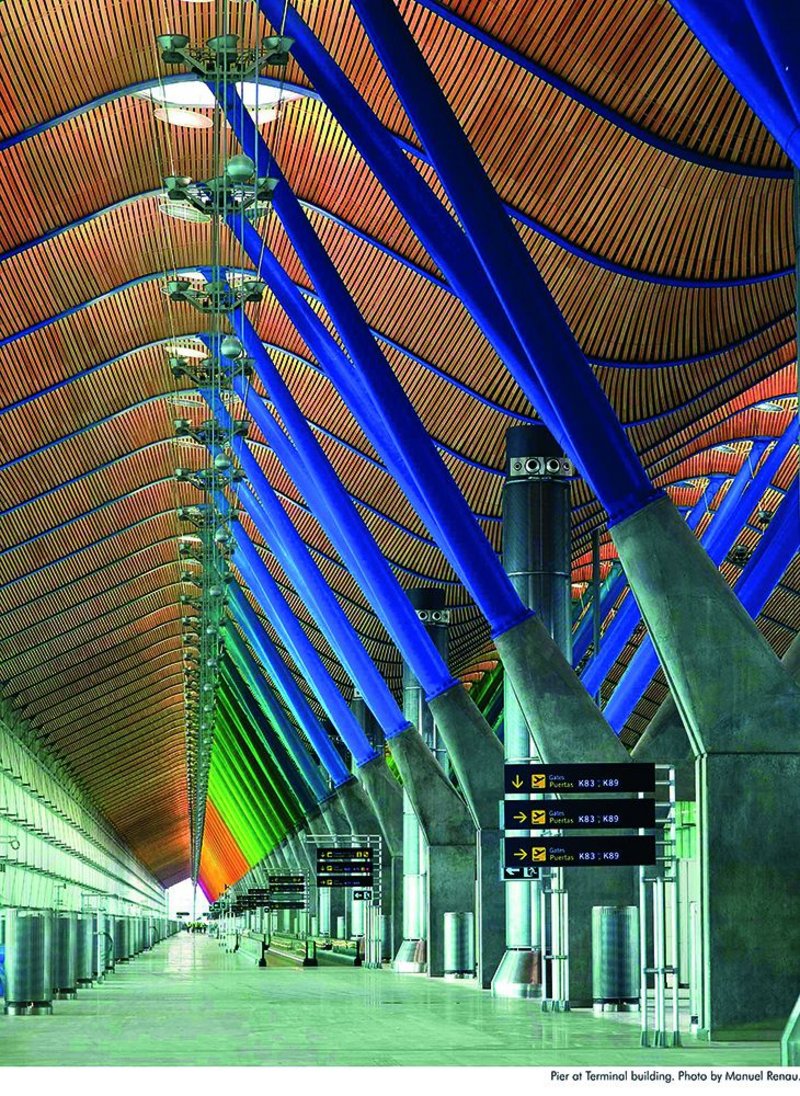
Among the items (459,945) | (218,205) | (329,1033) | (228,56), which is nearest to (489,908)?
(459,945)

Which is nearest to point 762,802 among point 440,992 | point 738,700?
point 738,700

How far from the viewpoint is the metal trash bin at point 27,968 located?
22.0 meters

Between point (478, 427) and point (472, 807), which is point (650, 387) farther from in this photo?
point (472, 807)

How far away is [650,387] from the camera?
1330 inches

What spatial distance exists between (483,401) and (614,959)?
16.1 meters

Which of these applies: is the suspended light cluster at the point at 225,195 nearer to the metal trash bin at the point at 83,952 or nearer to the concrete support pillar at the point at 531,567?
the concrete support pillar at the point at 531,567

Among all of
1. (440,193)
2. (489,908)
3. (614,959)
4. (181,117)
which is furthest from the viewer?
(489,908)

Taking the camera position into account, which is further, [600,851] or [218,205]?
[218,205]

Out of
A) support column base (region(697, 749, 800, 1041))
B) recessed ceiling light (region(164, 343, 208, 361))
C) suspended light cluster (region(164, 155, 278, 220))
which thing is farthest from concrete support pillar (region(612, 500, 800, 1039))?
recessed ceiling light (region(164, 343, 208, 361))

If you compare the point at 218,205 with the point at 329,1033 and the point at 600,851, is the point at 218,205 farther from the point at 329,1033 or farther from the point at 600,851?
the point at 329,1033

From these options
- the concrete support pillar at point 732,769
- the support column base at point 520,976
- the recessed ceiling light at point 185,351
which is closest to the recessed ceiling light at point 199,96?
the recessed ceiling light at point 185,351

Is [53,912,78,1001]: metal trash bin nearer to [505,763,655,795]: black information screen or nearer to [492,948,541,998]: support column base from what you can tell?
[492,948,541,998]: support column base

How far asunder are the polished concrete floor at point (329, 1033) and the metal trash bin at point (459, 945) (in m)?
4.94

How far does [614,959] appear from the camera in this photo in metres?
21.1
